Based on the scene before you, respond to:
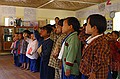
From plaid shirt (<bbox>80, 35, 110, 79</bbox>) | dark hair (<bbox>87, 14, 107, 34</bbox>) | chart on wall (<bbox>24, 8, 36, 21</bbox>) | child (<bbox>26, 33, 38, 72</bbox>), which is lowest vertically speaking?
child (<bbox>26, 33, 38, 72</bbox>)

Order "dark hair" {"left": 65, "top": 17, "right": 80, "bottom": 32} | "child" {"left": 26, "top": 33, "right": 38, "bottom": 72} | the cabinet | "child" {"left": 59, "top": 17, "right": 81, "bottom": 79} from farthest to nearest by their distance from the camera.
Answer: the cabinet < "child" {"left": 26, "top": 33, "right": 38, "bottom": 72} < "dark hair" {"left": 65, "top": 17, "right": 80, "bottom": 32} < "child" {"left": 59, "top": 17, "right": 81, "bottom": 79}

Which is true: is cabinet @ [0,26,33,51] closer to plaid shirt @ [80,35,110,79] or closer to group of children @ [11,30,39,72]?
group of children @ [11,30,39,72]

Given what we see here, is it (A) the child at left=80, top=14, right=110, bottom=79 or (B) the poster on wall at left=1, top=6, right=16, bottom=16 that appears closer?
(A) the child at left=80, top=14, right=110, bottom=79

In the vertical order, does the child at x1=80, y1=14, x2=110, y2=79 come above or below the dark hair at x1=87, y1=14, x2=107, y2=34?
below

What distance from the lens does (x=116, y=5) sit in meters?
7.52

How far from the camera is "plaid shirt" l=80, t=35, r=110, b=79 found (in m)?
1.60

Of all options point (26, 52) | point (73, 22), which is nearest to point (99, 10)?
point (26, 52)

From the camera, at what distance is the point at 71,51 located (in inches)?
80.4

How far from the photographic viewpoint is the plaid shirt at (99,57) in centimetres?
160

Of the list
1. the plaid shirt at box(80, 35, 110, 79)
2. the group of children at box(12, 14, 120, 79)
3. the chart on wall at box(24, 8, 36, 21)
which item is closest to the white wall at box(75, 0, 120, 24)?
the chart on wall at box(24, 8, 36, 21)

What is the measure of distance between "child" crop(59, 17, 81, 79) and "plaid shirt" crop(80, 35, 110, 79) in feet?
1.19

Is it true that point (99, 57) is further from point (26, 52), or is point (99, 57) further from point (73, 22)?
point (26, 52)

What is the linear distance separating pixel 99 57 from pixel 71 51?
1.64ft

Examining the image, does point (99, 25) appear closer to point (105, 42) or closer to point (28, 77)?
point (105, 42)
